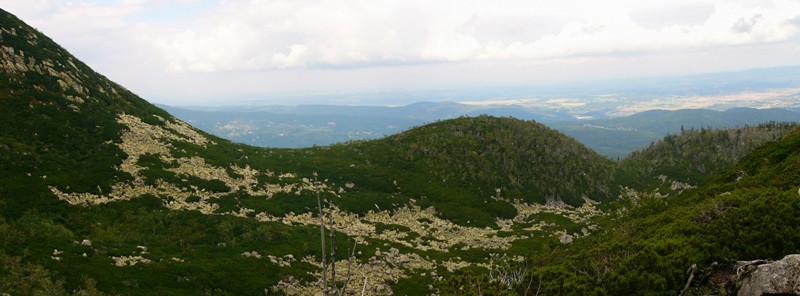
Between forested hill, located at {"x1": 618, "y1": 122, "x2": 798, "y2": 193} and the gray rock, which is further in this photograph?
forested hill, located at {"x1": 618, "y1": 122, "x2": 798, "y2": 193}

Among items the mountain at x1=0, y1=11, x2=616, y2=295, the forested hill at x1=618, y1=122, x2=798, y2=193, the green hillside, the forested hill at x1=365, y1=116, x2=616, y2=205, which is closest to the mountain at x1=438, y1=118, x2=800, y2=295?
the green hillside

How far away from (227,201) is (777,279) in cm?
5007

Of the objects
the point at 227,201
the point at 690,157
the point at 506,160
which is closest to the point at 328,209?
the point at 227,201

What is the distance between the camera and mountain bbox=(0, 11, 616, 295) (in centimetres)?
3148

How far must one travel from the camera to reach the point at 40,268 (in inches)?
1032

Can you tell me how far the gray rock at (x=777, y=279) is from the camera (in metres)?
13.9

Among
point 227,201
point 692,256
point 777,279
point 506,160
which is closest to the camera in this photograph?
point 777,279

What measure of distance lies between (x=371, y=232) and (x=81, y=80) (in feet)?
178

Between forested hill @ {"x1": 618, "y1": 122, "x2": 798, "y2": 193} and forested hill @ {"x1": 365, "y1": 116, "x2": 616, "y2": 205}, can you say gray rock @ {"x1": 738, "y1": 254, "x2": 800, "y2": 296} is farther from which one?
forested hill @ {"x1": 618, "y1": 122, "x2": 798, "y2": 193}

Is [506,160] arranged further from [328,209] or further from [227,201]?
[227,201]

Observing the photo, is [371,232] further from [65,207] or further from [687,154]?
[687,154]

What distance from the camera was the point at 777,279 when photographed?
14227 millimetres

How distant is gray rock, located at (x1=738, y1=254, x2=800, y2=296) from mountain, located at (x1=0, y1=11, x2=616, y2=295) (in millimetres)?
14116

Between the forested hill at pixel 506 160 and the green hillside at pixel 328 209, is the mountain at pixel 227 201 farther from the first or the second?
the forested hill at pixel 506 160
